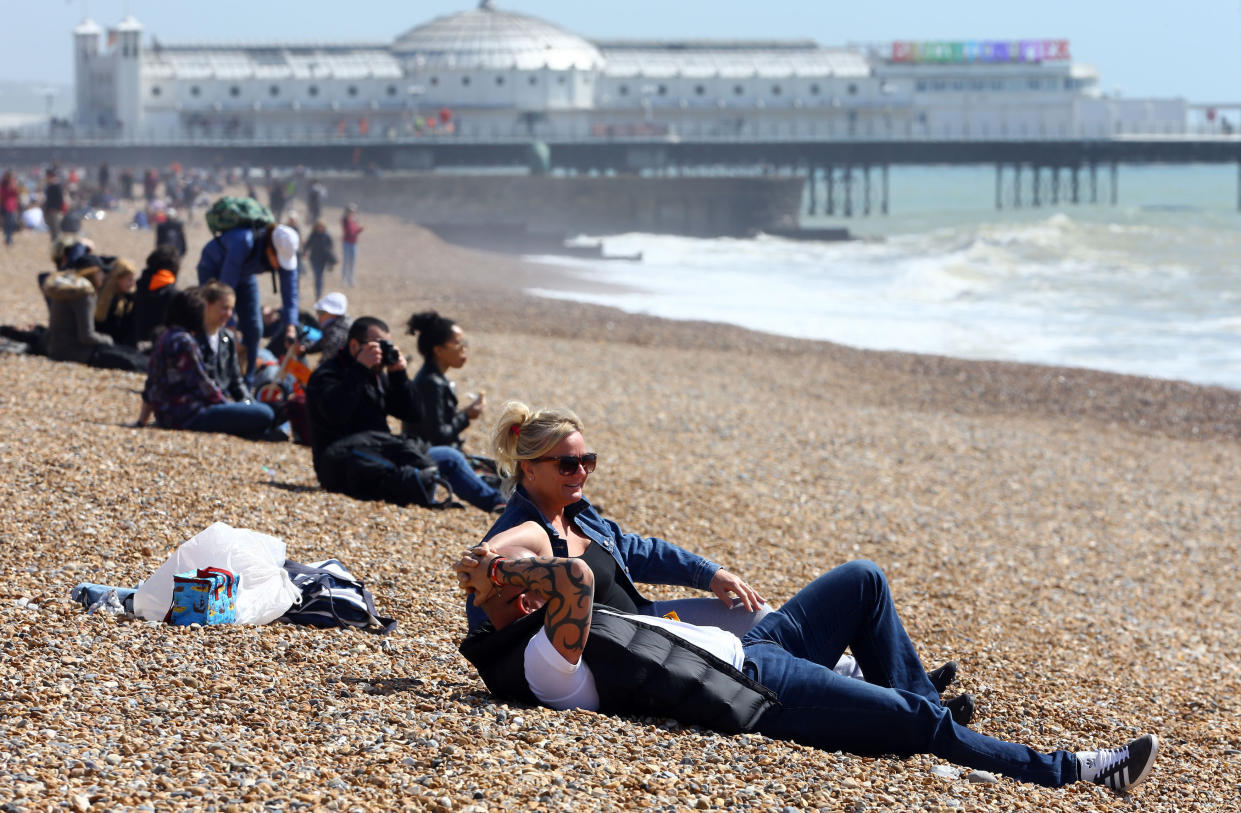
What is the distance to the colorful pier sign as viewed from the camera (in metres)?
73.6

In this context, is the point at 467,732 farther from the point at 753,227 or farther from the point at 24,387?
the point at 753,227

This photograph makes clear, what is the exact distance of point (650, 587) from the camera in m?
6.18

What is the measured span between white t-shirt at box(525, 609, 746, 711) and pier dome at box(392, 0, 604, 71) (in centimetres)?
7023

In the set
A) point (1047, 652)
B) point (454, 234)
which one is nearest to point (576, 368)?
point (1047, 652)

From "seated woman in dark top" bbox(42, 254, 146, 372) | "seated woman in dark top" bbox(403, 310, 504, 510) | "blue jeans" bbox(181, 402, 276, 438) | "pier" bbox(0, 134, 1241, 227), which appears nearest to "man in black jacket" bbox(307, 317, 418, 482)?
"seated woman in dark top" bbox(403, 310, 504, 510)

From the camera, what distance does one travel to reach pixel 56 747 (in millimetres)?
3342

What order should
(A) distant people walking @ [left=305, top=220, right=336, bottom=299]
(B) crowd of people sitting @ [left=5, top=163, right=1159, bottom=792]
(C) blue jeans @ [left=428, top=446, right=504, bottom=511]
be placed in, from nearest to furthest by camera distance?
(B) crowd of people sitting @ [left=5, top=163, right=1159, bottom=792] < (C) blue jeans @ [left=428, top=446, right=504, bottom=511] < (A) distant people walking @ [left=305, top=220, right=336, bottom=299]

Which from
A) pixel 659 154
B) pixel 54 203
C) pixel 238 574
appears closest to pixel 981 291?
pixel 54 203

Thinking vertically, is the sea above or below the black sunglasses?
below

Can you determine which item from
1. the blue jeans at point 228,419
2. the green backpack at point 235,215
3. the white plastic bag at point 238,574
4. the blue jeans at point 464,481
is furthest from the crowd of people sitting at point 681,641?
the green backpack at point 235,215

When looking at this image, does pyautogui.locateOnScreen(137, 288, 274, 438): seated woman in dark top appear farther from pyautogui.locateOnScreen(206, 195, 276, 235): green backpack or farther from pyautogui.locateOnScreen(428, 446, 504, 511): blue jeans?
pyautogui.locateOnScreen(428, 446, 504, 511): blue jeans

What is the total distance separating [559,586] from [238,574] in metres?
1.51

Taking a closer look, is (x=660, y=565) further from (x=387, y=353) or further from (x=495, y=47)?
(x=495, y=47)

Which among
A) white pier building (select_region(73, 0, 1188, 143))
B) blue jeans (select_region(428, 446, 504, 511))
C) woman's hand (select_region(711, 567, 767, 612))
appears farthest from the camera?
white pier building (select_region(73, 0, 1188, 143))
